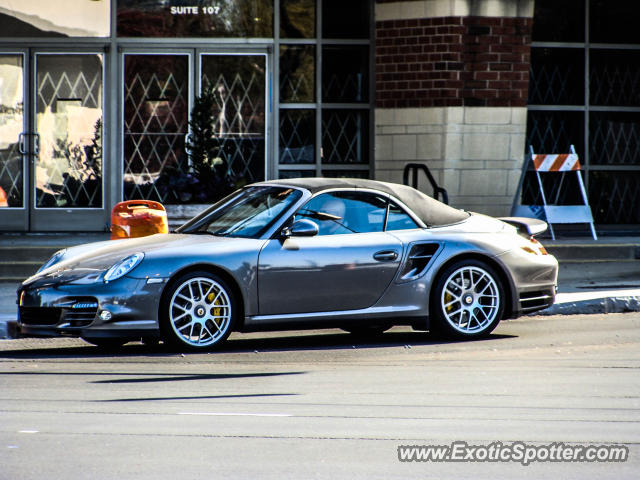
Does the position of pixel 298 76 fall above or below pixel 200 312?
above

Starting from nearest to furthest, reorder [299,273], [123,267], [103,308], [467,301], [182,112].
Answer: [103,308] < [123,267] < [299,273] < [467,301] < [182,112]

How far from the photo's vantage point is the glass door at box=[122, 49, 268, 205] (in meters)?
17.1

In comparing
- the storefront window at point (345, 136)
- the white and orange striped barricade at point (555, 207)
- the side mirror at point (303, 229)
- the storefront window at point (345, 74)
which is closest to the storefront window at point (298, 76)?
the storefront window at point (345, 74)

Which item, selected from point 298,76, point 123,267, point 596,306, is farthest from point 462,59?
point 123,267

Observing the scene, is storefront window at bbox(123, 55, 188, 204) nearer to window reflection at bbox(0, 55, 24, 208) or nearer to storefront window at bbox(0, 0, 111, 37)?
storefront window at bbox(0, 0, 111, 37)

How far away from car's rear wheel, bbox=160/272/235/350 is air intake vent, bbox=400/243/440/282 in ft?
4.92

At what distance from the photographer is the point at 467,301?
32.2 ft

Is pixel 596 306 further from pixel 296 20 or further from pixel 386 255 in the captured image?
pixel 296 20

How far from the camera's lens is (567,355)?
29.2 ft

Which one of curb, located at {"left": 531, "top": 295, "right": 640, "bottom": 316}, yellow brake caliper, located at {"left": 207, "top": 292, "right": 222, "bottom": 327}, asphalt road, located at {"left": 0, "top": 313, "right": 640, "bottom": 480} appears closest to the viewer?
asphalt road, located at {"left": 0, "top": 313, "right": 640, "bottom": 480}

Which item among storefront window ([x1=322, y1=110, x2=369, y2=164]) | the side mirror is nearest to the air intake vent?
the side mirror

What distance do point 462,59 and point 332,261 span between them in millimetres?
7570

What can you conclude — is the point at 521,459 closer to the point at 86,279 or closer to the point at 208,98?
the point at 86,279

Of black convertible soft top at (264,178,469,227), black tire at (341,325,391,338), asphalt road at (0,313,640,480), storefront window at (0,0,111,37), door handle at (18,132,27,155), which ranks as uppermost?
storefront window at (0,0,111,37)
